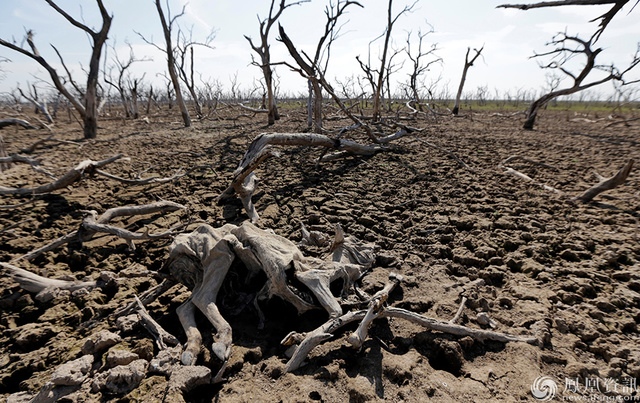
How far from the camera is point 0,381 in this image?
5.51 feet

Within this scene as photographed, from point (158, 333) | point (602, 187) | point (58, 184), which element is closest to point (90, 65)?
point (58, 184)

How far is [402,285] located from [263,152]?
2.28 m

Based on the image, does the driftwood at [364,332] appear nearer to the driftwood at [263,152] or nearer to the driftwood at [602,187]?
the driftwood at [263,152]

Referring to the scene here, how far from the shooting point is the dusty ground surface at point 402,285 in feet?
5.41

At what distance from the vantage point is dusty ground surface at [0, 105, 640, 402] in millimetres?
1650

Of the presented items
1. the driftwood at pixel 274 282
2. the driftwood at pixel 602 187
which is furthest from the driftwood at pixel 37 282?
the driftwood at pixel 602 187

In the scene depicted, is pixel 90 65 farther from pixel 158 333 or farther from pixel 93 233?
pixel 158 333

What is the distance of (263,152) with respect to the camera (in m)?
3.85

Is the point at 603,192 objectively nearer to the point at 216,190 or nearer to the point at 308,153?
the point at 308,153

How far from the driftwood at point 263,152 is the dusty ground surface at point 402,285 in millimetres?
241

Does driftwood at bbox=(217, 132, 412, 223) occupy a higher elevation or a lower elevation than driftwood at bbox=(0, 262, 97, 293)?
higher

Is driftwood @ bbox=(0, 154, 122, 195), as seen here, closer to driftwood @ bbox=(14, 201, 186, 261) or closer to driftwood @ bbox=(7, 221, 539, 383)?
driftwood @ bbox=(14, 201, 186, 261)

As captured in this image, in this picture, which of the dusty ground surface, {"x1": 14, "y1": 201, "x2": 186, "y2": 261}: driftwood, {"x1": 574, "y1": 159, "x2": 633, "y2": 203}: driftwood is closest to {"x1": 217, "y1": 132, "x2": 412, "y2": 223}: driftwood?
the dusty ground surface

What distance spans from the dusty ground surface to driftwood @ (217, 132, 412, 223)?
24 centimetres
